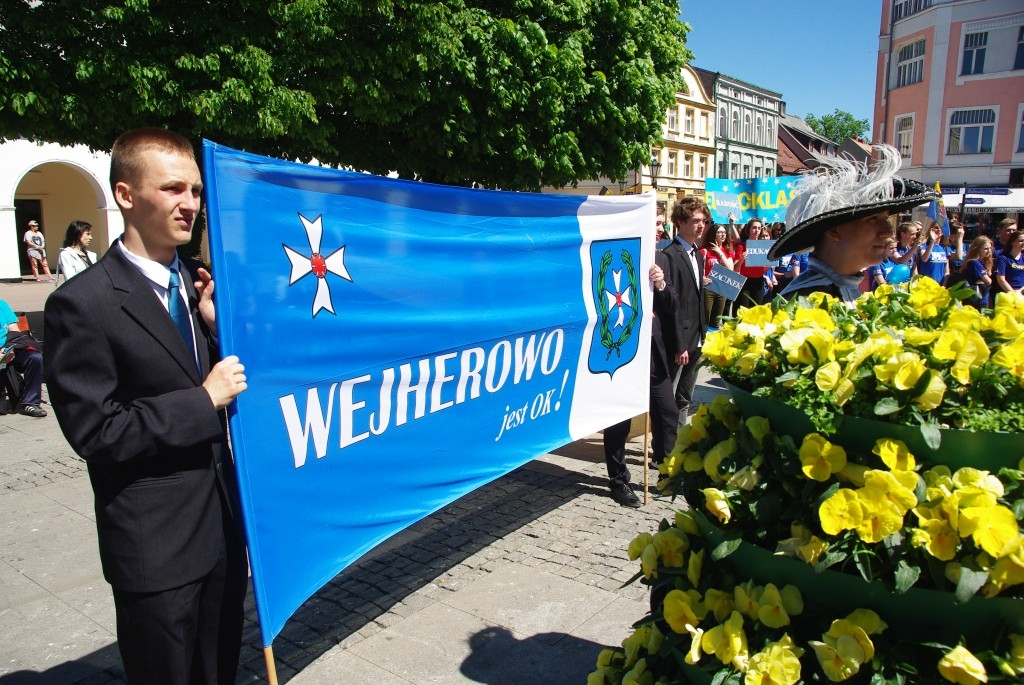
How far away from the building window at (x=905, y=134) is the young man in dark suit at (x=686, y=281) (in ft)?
129

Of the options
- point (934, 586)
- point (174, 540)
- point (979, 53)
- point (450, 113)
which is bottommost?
point (174, 540)

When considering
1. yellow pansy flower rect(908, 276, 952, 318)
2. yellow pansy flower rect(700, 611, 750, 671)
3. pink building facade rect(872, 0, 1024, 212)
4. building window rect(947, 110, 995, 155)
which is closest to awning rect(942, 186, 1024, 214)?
pink building facade rect(872, 0, 1024, 212)

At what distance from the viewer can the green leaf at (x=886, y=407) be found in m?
1.43

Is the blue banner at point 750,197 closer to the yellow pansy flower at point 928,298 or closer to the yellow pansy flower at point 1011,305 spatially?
the yellow pansy flower at point 928,298

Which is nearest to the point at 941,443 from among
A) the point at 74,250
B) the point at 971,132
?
the point at 74,250

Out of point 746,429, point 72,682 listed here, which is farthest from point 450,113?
point 746,429

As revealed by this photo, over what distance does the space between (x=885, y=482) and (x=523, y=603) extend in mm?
2711

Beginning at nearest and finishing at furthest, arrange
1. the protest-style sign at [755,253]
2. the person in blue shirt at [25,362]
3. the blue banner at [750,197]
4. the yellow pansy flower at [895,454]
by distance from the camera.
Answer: the yellow pansy flower at [895,454], the person in blue shirt at [25,362], the protest-style sign at [755,253], the blue banner at [750,197]

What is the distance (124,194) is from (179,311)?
0.36m

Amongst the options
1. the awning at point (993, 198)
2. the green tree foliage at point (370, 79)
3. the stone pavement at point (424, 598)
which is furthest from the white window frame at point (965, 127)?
the stone pavement at point (424, 598)

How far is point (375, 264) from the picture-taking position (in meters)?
3.01

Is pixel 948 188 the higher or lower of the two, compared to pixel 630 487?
higher

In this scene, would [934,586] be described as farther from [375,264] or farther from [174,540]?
[375,264]

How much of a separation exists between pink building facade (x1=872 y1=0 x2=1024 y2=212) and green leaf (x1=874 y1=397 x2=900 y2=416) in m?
40.7
